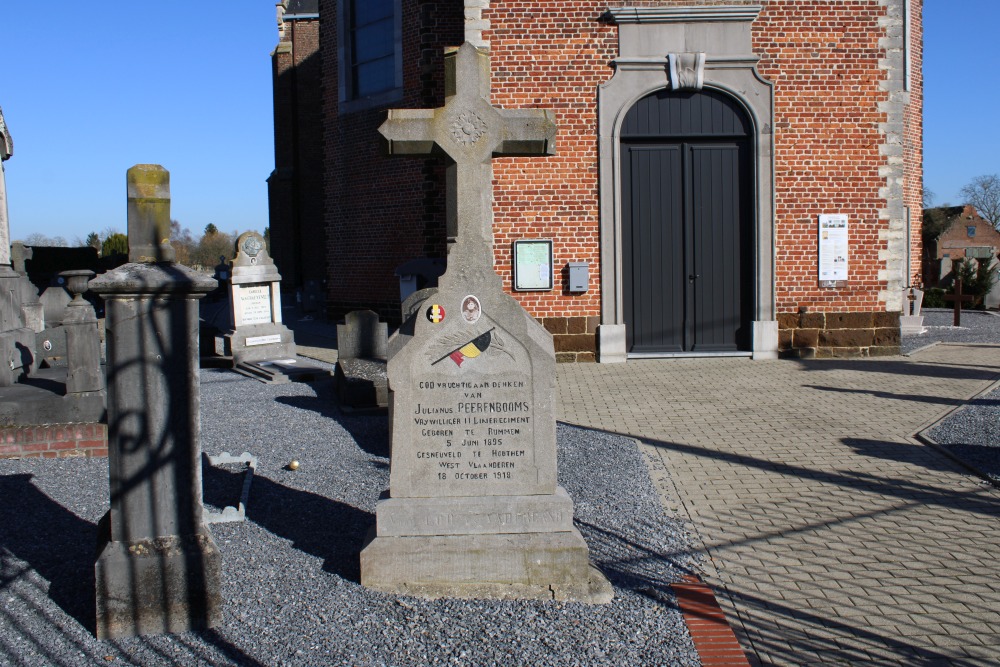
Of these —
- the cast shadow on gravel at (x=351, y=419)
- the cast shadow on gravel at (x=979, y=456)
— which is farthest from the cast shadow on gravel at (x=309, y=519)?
the cast shadow on gravel at (x=979, y=456)

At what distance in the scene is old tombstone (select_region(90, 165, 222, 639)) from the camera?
13.8ft

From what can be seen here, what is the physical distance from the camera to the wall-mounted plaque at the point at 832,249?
13734 millimetres

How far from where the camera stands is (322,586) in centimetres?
471

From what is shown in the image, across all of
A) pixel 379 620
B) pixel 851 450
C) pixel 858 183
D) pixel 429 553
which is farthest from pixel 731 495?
pixel 858 183

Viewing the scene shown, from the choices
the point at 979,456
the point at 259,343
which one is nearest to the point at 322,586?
the point at 979,456

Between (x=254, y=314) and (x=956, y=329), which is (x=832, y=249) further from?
(x=254, y=314)

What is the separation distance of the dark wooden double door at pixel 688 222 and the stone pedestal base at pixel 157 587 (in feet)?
33.8

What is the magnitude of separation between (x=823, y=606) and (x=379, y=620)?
7.25 feet

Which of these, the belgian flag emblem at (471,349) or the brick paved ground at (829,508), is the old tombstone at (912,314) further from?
the belgian flag emblem at (471,349)

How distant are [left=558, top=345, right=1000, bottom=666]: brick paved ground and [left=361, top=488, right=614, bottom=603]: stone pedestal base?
82 cm

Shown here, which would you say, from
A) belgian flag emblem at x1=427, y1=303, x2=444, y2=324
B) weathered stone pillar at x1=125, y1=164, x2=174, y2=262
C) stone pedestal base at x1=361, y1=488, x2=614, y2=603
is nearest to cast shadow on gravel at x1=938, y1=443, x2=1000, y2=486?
stone pedestal base at x1=361, y1=488, x2=614, y2=603

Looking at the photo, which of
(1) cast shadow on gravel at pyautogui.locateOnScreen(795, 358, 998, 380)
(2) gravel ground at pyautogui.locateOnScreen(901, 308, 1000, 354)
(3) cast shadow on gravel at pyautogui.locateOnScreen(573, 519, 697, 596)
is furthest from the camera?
(2) gravel ground at pyautogui.locateOnScreen(901, 308, 1000, 354)

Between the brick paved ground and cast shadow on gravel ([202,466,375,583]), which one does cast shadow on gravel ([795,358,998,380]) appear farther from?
cast shadow on gravel ([202,466,375,583])

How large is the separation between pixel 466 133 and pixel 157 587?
2.78 metres
